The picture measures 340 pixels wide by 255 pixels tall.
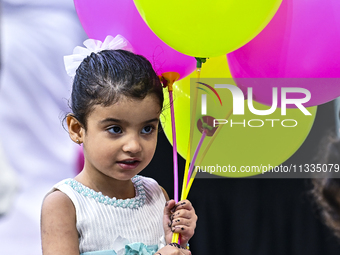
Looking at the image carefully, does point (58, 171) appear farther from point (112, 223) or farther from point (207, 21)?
point (207, 21)

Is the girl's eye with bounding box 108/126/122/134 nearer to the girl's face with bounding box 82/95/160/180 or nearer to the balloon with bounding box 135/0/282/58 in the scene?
the girl's face with bounding box 82/95/160/180

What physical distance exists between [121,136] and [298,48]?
503 millimetres

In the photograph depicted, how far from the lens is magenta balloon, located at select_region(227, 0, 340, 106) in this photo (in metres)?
1.09

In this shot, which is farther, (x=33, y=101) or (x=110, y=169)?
(x=33, y=101)

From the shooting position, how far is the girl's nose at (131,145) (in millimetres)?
974

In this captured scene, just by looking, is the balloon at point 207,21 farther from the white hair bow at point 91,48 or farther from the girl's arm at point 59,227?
the girl's arm at point 59,227

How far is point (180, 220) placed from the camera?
106 centimetres

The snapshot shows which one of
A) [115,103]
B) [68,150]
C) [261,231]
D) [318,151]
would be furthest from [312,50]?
[68,150]

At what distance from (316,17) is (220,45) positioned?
26 centimetres

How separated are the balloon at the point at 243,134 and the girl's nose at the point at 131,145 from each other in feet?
1.18

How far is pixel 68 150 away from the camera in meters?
2.36

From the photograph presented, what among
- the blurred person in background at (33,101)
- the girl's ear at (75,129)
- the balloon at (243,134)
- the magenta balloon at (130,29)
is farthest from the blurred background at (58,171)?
the girl's ear at (75,129)

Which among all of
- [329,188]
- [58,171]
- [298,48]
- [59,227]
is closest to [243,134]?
[298,48]

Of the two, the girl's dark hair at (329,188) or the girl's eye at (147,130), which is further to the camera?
the girl's dark hair at (329,188)
